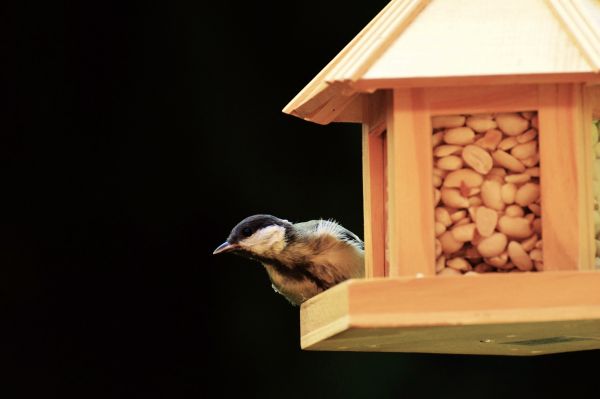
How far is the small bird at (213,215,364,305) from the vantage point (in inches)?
149

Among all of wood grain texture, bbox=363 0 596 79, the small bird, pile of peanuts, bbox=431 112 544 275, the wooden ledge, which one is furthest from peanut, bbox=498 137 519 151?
the small bird

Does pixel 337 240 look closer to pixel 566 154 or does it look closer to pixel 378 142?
pixel 378 142

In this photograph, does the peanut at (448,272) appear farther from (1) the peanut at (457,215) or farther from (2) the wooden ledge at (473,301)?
(2) the wooden ledge at (473,301)

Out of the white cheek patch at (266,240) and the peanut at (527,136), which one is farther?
the white cheek patch at (266,240)

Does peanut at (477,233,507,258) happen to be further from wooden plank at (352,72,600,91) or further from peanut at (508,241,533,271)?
wooden plank at (352,72,600,91)

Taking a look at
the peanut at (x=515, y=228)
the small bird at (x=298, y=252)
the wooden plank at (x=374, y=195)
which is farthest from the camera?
the small bird at (x=298, y=252)

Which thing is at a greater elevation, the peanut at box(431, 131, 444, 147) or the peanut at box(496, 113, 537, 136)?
the peanut at box(496, 113, 537, 136)

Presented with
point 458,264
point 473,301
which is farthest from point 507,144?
point 473,301

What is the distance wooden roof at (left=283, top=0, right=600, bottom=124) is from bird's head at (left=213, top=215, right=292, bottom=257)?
46.6 inches

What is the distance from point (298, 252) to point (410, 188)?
1285mm

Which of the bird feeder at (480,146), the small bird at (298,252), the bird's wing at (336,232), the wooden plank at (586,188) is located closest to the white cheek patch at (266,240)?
the small bird at (298,252)

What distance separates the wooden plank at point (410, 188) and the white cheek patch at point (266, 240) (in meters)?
1.20

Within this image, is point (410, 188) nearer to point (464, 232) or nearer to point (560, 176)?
point (464, 232)

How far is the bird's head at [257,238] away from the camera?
3.79m
